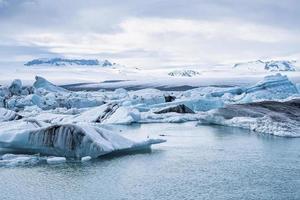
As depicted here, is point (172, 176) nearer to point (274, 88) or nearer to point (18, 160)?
point (18, 160)

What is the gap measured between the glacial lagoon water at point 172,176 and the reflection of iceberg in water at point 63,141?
0.43m

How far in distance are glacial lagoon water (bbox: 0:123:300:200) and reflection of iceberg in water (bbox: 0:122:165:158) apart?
43 cm

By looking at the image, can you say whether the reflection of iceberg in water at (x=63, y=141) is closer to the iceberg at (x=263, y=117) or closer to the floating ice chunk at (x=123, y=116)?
the iceberg at (x=263, y=117)

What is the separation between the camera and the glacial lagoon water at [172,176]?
35.9 ft

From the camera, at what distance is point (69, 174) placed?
41.8ft

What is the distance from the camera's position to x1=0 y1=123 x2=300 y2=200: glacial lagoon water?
10938 mm

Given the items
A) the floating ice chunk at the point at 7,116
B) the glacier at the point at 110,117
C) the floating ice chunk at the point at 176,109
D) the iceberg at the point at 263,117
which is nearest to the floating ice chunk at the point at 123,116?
the glacier at the point at 110,117

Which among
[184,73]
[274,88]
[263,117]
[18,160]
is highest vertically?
[184,73]

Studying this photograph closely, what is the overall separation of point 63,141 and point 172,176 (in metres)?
3.35

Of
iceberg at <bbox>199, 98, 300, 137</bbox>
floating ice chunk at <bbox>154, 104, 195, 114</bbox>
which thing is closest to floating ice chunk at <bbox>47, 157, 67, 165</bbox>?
iceberg at <bbox>199, 98, 300, 137</bbox>

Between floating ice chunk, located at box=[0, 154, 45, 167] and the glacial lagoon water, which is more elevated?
floating ice chunk, located at box=[0, 154, 45, 167]

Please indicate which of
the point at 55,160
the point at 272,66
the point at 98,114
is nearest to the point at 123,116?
the point at 98,114

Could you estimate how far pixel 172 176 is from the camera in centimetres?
1254

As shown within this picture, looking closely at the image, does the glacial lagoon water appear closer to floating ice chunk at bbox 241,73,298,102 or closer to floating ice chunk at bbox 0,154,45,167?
floating ice chunk at bbox 0,154,45,167
